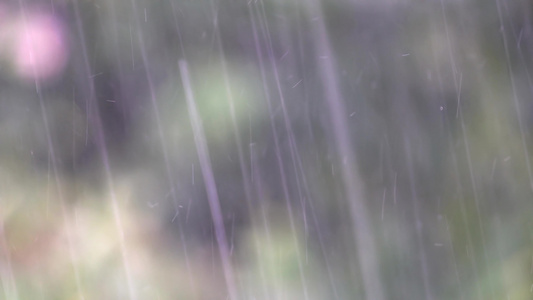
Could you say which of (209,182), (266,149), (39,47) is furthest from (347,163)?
(39,47)

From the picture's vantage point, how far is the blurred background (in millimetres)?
1811

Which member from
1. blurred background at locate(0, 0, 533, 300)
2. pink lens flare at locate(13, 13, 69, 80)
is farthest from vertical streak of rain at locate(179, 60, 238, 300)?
pink lens flare at locate(13, 13, 69, 80)

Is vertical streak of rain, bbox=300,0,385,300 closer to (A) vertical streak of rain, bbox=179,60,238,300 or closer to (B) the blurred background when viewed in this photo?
(B) the blurred background

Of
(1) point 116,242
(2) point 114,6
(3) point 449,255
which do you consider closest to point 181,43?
(2) point 114,6

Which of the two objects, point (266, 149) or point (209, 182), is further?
point (266, 149)

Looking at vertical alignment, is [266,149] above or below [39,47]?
below

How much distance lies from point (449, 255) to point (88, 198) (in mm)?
1112

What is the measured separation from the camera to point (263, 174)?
6.59 ft

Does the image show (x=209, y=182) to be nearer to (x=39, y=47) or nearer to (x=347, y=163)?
(x=347, y=163)

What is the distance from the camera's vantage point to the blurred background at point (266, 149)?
1811 millimetres

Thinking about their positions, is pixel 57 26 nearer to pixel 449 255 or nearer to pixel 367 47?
pixel 367 47

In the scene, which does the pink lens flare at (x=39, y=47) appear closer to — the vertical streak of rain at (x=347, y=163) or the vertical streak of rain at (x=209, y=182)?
the vertical streak of rain at (x=209, y=182)

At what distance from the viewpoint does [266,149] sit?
2029 millimetres

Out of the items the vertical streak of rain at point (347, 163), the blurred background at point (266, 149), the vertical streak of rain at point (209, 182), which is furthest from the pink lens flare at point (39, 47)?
the vertical streak of rain at point (347, 163)
